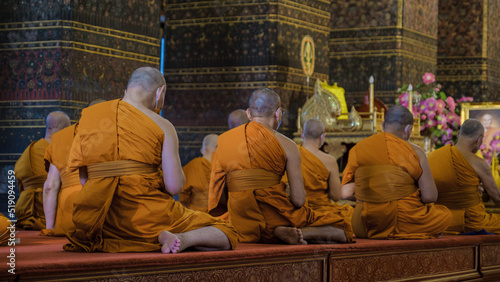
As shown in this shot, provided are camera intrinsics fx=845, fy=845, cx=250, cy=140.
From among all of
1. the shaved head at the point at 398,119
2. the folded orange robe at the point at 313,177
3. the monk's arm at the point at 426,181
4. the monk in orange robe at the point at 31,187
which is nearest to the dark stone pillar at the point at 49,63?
the monk in orange robe at the point at 31,187

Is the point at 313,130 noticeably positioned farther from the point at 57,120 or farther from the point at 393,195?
the point at 57,120

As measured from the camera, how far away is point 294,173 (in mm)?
5898

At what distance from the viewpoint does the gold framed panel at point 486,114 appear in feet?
39.7

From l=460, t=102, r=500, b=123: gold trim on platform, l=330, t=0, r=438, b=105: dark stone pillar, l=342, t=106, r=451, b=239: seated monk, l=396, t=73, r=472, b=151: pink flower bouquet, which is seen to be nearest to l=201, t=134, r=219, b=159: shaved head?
l=342, t=106, r=451, b=239: seated monk

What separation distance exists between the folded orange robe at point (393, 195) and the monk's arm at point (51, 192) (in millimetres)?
2454

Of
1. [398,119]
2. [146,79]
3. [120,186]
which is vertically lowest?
[120,186]

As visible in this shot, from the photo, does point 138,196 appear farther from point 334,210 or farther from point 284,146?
point 334,210

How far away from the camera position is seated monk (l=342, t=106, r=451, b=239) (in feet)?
22.4

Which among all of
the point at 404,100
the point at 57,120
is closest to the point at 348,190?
the point at 57,120

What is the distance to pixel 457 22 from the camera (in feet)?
61.0

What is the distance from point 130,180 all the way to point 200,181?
4488 mm

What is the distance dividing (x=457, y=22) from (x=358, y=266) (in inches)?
536

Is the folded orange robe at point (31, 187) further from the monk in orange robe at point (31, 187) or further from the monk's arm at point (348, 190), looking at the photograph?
the monk's arm at point (348, 190)

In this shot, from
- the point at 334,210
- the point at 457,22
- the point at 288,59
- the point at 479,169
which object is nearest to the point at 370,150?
the point at 334,210
